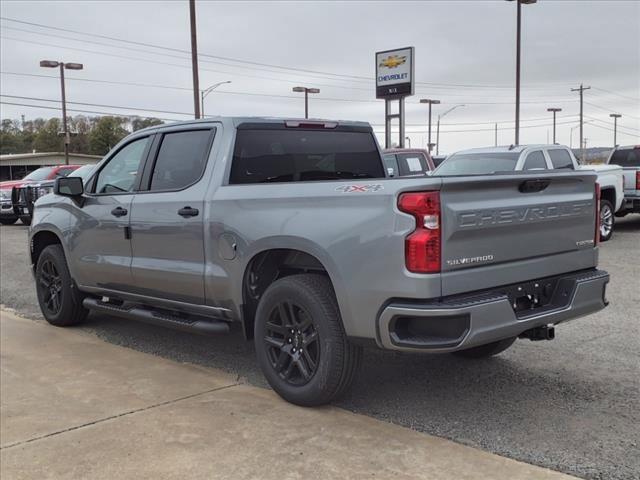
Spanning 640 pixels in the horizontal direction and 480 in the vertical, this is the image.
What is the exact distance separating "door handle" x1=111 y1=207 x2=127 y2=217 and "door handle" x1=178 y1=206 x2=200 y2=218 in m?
0.84

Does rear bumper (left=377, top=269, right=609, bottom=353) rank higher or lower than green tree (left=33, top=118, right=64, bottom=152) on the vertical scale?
lower

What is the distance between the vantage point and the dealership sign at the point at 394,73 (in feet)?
85.4

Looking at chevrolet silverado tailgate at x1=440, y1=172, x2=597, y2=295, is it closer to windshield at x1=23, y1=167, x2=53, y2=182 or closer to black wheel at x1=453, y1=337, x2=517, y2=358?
black wheel at x1=453, y1=337, x2=517, y2=358

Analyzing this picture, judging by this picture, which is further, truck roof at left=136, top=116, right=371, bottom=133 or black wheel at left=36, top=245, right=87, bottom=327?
black wheel at left=36, top=245, right=87, bottom=327

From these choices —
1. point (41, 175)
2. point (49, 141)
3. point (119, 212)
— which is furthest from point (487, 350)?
point (49, 141)

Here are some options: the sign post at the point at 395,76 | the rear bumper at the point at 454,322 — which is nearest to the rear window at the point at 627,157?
the sign post at the point at 395,76

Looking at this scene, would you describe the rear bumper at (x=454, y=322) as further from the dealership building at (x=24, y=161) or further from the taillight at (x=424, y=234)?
the dealership building at (x=24, y=161)

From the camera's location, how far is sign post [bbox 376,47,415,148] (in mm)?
26016

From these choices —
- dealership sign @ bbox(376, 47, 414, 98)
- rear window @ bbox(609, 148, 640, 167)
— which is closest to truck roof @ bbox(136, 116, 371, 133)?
rear window @ bbox(609, 148, 640, 167)

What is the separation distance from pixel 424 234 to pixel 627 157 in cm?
1355

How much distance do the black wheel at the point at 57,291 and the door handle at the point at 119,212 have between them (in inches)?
47.0

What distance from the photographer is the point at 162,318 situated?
5199 millimetres

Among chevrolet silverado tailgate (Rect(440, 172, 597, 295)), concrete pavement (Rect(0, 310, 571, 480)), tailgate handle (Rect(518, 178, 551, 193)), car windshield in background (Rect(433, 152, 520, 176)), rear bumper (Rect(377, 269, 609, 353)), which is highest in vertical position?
car windshield in background (Rect(433, 152, 520, 176))

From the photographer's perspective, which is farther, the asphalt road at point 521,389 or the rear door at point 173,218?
the rear door at point 173,218
